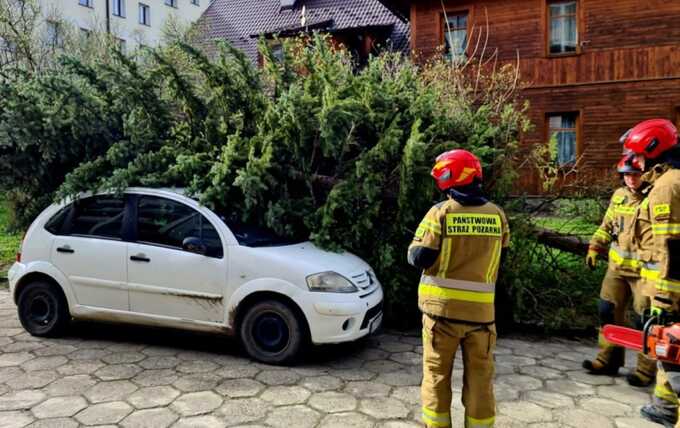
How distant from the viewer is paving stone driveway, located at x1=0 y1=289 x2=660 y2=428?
12.4 ft

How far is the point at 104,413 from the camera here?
12.5 feet

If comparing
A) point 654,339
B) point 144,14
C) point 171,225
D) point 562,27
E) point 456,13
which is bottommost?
point 654,339

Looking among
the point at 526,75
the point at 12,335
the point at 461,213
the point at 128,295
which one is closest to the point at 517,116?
the point at 461,213

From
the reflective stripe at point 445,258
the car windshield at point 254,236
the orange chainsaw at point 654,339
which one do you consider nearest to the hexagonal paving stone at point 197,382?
the car windshield at point 254,236

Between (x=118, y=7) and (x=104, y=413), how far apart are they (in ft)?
126

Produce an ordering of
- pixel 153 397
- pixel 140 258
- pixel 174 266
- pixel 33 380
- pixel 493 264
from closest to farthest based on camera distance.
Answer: pixel 493 264, pixel 153 397, pixel 33 380, pixel 174 266, pixel 140 258

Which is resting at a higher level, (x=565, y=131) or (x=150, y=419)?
(x=565, y=131)

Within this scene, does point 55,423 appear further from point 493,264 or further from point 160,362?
point 493,264

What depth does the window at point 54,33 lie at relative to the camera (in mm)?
14953

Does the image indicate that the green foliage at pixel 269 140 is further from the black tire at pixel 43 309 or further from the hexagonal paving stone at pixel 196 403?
the hexagonal paving stone at pixel 196 403

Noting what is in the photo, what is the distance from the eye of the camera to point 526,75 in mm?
16031

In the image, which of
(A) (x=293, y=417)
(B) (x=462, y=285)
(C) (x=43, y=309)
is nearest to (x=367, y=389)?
(A) (x=293, y=417)

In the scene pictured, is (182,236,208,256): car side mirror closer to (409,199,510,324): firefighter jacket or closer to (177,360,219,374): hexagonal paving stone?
(177,360,219,374): hexagonal paving stone

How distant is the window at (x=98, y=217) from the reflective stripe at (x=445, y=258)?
11.1 feet
